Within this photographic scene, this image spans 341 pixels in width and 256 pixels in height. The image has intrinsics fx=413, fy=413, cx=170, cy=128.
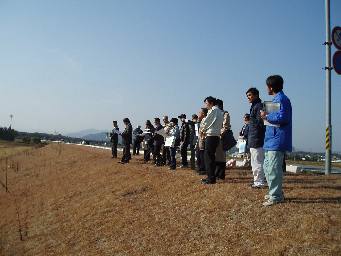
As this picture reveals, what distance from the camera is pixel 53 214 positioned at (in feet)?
46.2

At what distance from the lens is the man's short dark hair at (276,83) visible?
7.53 meters

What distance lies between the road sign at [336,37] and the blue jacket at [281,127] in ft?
21.2

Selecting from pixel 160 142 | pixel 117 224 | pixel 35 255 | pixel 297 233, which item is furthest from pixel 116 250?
pixel 160 142

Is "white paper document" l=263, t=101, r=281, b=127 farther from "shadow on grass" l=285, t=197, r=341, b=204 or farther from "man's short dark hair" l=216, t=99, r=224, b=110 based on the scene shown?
"man's short dark hair" l=216, t=99, r=224, b=110

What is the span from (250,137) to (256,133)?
0.68ft

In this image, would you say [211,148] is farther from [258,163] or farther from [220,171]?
[220,171]

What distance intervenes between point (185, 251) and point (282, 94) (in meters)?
3.34

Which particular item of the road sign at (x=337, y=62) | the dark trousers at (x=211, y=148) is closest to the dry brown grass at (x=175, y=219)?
the dark trousers at (x=211, y=148)

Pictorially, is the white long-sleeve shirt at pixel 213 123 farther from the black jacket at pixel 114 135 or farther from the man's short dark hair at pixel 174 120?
the black jacket at pixel 114 135

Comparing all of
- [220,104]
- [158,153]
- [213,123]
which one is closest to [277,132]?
[213,123]

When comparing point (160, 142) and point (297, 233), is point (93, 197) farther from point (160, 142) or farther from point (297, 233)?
point (297, 233)

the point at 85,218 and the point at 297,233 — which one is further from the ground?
the point at 297,233

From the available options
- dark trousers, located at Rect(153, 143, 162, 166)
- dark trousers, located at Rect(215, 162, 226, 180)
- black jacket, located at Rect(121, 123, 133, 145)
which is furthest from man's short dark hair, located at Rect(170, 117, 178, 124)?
dark trousers, located at Rect(215, 162, 226, 180)

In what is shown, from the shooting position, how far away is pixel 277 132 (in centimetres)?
746
